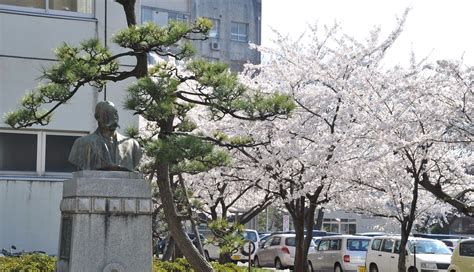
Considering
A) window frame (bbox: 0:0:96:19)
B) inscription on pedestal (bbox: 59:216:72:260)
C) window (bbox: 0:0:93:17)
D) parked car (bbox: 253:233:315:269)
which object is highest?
window (bbox: 0:0:93:17)

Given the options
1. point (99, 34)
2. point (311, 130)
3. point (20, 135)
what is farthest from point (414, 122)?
point (20, 135)

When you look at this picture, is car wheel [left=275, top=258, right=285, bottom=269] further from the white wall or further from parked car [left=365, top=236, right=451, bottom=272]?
the white wall

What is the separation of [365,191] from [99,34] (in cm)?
842

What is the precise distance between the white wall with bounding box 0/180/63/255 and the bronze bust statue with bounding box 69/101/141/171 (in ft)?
21.7

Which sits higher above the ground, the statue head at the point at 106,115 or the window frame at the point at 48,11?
the window frame at the point at 48,11

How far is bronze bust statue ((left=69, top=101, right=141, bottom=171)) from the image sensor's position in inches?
391

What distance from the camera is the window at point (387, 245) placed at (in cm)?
2530

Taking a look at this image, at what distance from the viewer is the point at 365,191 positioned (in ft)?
70.5

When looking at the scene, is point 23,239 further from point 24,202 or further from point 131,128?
point 131,128

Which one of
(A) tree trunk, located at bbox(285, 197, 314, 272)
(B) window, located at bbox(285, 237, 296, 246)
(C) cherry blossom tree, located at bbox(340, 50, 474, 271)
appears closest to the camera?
(C) cherry blossom tree, located at bbox(340, 50, 474, 271)

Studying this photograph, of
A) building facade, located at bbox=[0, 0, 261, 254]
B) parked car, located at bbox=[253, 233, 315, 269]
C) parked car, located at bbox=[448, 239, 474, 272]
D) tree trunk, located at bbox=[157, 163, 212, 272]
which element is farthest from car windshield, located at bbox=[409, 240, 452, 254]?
tree trunk, located at bbox=[157, 163, 212, 272]

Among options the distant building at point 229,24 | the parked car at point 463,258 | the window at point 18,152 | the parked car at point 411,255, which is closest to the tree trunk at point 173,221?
the window at point 18,152

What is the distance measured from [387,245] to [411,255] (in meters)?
1.38

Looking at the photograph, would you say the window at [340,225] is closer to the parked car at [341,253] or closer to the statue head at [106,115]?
the parked car at [341,253]
